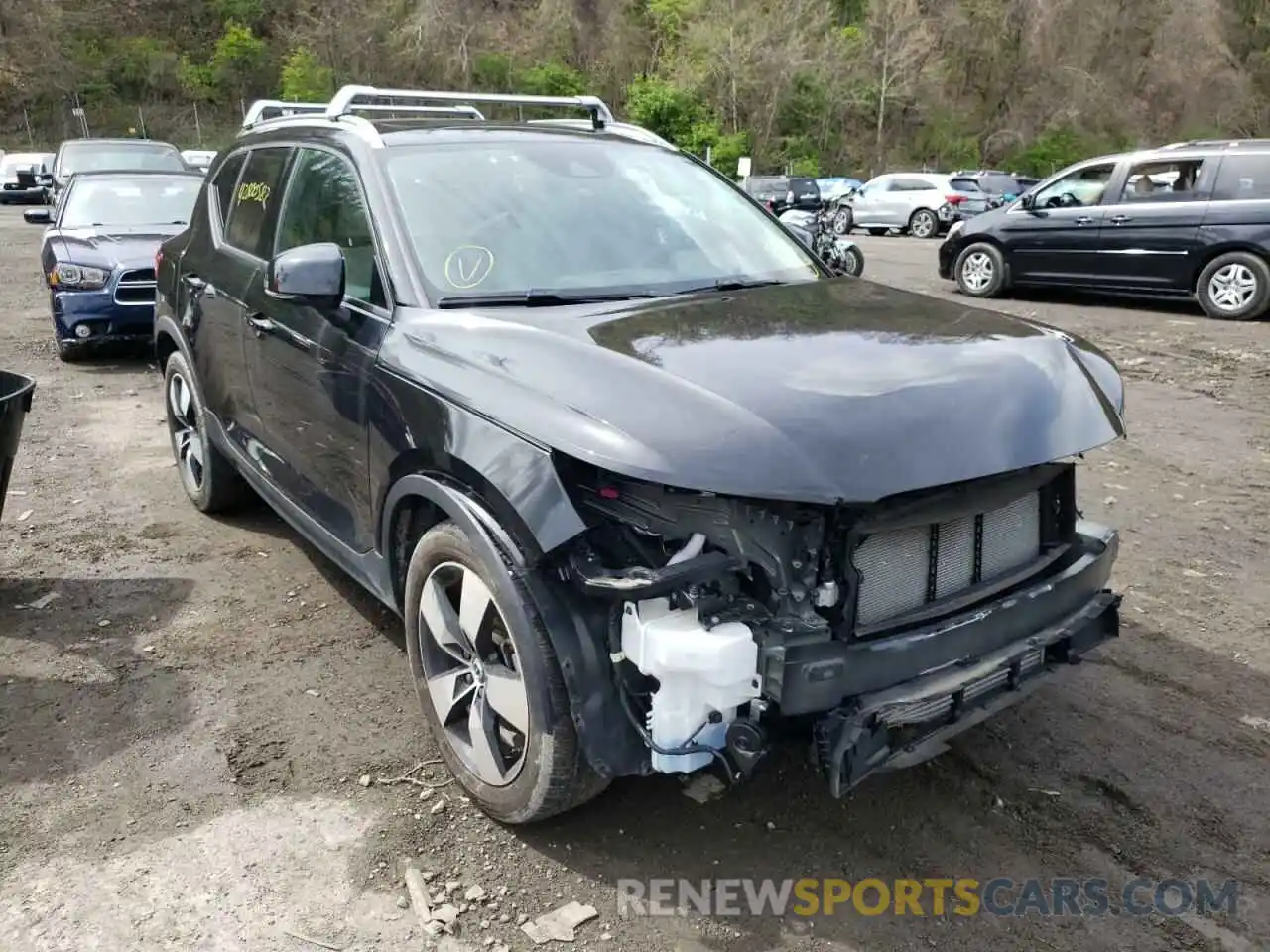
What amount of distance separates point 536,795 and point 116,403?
6449 millimetres

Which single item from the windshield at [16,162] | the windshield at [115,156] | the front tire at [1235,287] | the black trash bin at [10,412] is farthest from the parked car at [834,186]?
the black trash bin at [10,412]

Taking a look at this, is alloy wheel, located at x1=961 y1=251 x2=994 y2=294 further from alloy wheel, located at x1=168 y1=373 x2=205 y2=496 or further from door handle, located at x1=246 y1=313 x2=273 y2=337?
door handle, located at x1=246 y1=313 x2=273 y2=337

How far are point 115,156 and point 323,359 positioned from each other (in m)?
13.8

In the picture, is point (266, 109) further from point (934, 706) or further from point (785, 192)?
point (785, 192)

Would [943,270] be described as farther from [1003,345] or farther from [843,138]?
[843,138]

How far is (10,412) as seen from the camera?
3.90 m

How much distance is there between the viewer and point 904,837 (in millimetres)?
2906

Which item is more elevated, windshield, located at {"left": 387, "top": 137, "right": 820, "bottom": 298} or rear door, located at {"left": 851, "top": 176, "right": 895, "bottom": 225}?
windshield, located at {"left": 387, "top": 137, "right": 820, "bottom": 298}

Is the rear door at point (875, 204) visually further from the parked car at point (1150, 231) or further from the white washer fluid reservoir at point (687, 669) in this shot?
the white washer fluid reservoir at point (687, 669)

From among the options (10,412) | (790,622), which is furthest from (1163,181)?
(10,412)

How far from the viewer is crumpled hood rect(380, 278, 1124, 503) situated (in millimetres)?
2316

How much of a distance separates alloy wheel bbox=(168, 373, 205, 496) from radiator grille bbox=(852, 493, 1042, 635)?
3804 millimetres

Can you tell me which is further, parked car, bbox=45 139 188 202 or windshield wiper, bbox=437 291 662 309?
parked car, bbox=45 139 188 202

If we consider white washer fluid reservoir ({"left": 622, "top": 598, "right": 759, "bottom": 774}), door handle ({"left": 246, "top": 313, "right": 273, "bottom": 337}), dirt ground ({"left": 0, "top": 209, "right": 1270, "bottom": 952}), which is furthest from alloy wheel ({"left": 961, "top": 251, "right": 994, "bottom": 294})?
white washer fluid reservoir ({"left": 622, "top": 598, "right": 759, "bottom": 774})
